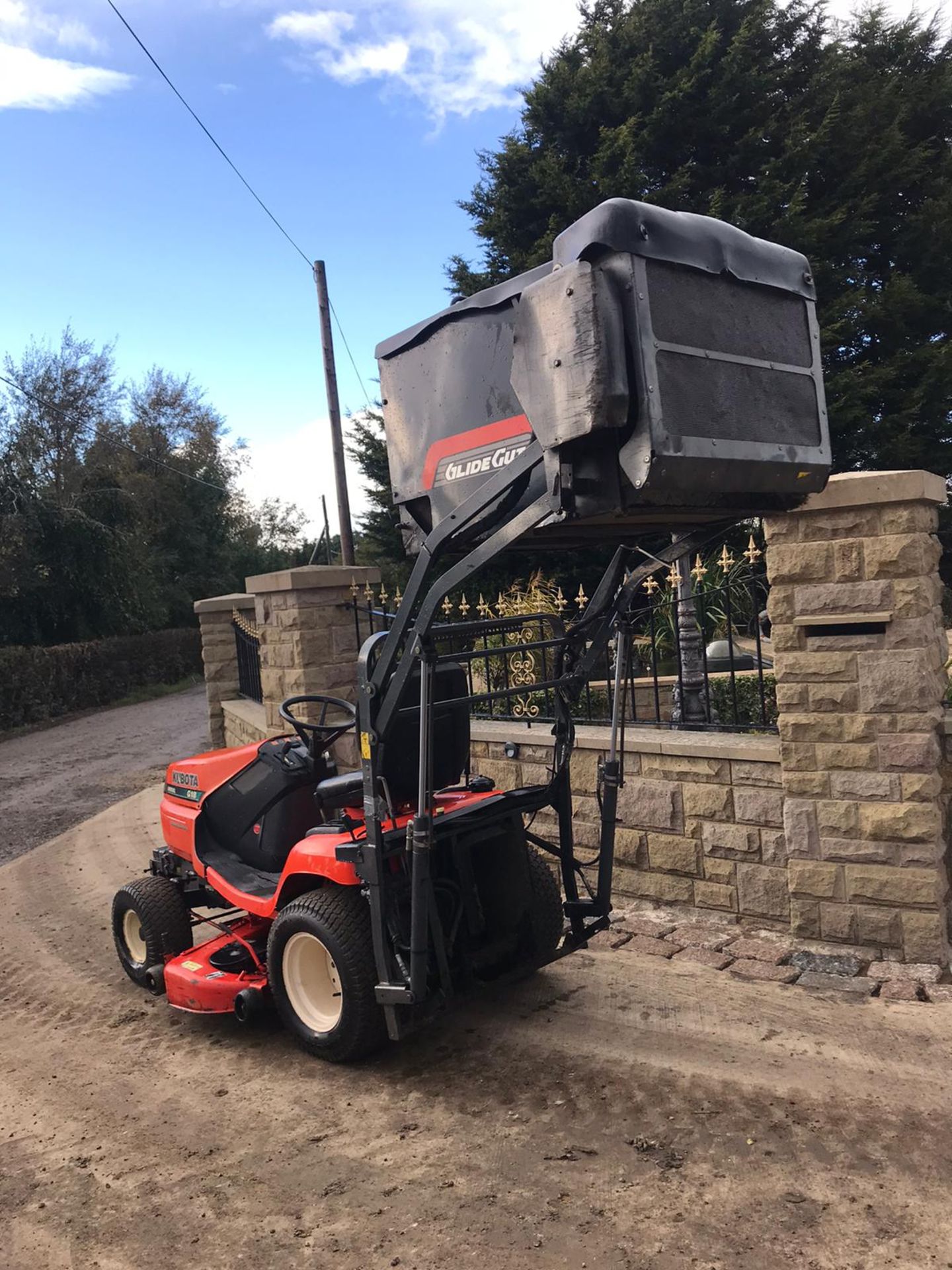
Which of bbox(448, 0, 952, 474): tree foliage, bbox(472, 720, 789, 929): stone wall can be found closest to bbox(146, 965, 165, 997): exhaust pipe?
bbox(472, 720, 789, 929): stone wall

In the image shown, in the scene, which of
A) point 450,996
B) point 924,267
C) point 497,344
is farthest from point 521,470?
point 924,267

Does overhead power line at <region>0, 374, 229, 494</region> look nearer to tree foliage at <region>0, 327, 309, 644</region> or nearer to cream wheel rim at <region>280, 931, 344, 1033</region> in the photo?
tree foliage at <region>0, 327, 309, 644</region>

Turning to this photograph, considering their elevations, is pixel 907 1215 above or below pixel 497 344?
below

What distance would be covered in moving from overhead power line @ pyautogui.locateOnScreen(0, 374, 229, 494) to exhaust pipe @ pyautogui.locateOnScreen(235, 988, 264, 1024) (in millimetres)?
22930

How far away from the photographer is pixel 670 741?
5.07 m

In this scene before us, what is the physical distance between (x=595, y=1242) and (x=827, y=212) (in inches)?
601

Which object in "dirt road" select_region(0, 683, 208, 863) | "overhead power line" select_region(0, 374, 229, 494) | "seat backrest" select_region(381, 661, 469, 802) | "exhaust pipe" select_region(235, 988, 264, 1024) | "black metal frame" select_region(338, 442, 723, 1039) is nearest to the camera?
"black metal frame" select_region(338, 442, 723, 1039)

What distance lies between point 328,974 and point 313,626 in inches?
140

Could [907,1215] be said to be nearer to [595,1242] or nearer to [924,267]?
[595,1242]

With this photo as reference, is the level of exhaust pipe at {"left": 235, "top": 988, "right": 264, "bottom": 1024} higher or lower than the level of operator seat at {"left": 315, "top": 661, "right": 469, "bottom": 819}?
lower

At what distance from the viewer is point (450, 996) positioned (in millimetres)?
3500

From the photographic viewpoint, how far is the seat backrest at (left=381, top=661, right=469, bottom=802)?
3.61 meters

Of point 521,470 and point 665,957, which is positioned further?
point 665,957

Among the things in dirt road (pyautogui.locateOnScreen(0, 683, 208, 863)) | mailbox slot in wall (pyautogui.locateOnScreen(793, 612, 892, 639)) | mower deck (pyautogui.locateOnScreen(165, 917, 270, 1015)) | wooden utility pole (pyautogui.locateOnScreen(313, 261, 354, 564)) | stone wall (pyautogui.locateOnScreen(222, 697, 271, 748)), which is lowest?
dirt road (pyautogui.locateOnScreen(0, 683, 208, 863))
